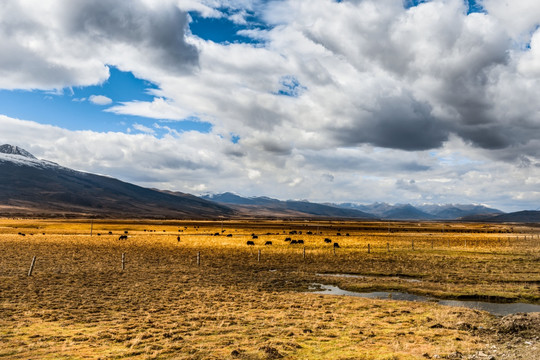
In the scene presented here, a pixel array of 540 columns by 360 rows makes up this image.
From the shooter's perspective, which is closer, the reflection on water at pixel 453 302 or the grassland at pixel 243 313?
the grassland at pixel 243 313

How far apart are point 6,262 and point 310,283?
32.7 meters

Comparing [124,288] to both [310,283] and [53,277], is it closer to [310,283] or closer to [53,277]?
[53,277]

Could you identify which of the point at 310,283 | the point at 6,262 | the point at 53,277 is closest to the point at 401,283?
the point at 310,283

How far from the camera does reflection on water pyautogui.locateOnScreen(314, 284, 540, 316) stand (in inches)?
870

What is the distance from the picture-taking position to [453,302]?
24.1 meters

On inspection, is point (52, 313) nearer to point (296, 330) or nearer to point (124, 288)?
point (124, 288)

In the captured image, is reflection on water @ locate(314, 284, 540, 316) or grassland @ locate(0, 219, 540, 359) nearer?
grassland @ locate(0, 219, 540, 359)

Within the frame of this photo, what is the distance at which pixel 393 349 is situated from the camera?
13875 mm

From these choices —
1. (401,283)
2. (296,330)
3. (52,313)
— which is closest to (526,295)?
(401,283)

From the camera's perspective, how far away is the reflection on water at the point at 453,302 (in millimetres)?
22086

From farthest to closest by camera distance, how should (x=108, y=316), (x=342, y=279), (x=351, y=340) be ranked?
(x=342, y=279)
(x=108, y=316)
(x=351, y=340)

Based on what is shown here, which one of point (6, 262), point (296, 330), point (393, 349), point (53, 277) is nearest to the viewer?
point (393, 349)

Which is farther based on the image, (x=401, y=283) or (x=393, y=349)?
(x=401, y=283)

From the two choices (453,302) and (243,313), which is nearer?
(243,313)
